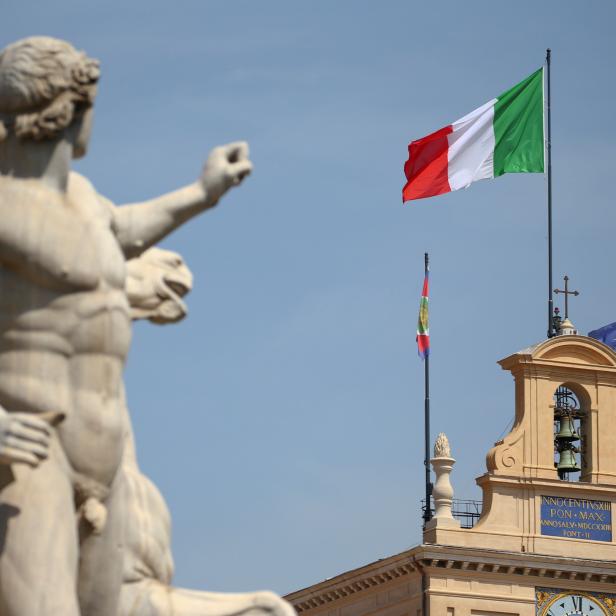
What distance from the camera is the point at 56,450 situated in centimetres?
795

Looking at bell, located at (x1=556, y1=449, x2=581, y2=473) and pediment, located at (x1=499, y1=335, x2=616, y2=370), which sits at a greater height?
pediment, located at (x1=499, y1=335, x2=616, y2=370)

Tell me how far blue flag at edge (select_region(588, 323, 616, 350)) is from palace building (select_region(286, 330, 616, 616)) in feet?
17.4

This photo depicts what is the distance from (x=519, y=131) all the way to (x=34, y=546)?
4529 cm

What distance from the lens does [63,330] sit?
7.98 m

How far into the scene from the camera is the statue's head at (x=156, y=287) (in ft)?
28.8

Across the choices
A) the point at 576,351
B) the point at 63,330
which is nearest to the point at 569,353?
the point at 576,351

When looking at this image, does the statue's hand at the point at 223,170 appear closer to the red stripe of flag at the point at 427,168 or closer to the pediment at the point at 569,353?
the red stripe of flag at the point at 427,168

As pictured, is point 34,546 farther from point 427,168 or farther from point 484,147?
point 484,147

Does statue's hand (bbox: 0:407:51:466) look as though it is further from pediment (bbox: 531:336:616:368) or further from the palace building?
pediment (bbox: 531:336:616:368)

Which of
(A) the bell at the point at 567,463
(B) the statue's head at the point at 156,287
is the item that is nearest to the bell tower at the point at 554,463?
(A) the bell at the point at 567,463

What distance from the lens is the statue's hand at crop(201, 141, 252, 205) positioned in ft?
27.5

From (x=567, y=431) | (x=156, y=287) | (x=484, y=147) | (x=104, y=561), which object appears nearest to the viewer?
(x=104, y=561)

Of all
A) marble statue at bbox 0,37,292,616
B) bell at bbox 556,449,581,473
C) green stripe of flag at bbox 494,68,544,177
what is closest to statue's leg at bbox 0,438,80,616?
marble statue at bbox 0,37,292,616

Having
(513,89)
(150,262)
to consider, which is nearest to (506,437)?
(513,89)
